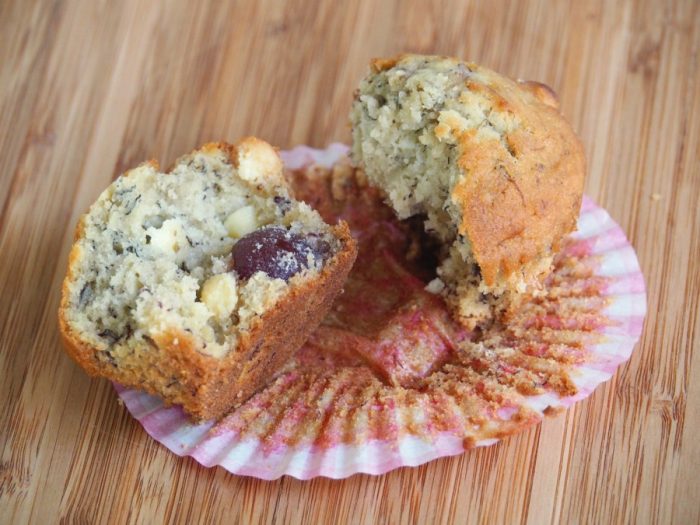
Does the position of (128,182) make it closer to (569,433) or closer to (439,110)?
(439,110)

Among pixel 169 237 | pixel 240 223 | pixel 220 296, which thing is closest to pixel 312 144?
pixel 240 223

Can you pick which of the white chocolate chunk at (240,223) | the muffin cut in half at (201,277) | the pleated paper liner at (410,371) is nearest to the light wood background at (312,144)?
the pleated paper liner at (410,371)

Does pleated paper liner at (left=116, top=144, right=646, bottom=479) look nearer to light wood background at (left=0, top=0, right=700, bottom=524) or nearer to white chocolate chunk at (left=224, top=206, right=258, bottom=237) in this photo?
light wood background at (left=0, top=0, right=700, bottom=524)

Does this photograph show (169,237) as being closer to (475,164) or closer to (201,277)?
(201,277)

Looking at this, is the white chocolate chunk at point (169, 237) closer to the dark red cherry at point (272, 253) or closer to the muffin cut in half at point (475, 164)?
the dark red cherry at point (272, 253)

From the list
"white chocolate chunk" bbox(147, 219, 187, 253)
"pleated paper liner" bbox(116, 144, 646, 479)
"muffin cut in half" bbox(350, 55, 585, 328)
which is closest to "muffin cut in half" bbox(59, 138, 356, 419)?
"white chocolate chunk" bbox(147, 219, 187, 253)

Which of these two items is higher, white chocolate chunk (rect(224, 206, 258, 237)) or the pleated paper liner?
white chocolate chunk (rect(224, 206, 258, 237))

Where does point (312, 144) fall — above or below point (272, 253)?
above
